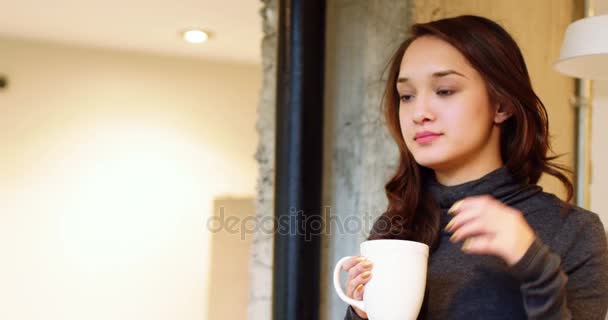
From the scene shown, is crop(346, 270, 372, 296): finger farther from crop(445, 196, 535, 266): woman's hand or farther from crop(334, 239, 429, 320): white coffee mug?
crop(445, 196, 535, 266): woman's hand

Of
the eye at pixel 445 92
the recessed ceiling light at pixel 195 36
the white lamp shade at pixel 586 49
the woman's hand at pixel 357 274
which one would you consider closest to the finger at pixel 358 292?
the woman's hand at pixel 357 274

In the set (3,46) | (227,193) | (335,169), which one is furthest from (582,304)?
(3,46)

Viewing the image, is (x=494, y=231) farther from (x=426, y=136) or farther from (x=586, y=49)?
(x=586, y=49)

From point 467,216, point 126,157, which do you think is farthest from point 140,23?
point 467,216

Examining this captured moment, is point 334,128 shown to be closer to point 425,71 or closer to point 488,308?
point 425,71

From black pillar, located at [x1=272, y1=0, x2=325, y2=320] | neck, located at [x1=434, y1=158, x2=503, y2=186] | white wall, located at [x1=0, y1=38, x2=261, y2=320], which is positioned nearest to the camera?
neck, located at [x1=434, y1=158, x2=503, y2=186]

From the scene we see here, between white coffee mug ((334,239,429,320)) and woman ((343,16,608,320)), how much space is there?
0.02 metres

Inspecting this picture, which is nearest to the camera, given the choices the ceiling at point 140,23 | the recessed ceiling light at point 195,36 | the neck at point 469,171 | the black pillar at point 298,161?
the neck at point 469,171

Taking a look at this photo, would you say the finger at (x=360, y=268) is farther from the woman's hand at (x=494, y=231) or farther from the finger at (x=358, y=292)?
the woman's hand at (x=494, y=231)

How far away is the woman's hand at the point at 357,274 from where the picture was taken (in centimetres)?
70

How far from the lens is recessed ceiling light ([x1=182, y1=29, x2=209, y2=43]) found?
2.58m

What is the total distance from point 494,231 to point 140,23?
2.13m

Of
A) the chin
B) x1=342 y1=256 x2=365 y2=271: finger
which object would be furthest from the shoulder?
x1=342 y1=256 x2=365 y2=271: finger

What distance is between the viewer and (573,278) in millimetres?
700
